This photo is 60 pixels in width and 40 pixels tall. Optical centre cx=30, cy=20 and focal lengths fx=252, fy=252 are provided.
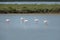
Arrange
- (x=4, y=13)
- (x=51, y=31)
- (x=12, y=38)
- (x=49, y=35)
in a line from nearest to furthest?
(x=12, y=38)
(x=49, y=35)
(x=51, y=31)
(x=4, y=13)

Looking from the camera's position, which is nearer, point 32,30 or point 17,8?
point 32,30

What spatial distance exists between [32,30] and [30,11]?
521cm

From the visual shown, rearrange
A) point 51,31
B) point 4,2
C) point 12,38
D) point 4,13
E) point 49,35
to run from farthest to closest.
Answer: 1. point 4,2
2. point 4,13
3. point 51,31
4. point 49,35
5. point 12,38

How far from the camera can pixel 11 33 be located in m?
6.99

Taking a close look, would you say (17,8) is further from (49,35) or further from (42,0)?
(49,35)

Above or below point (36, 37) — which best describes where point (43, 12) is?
below

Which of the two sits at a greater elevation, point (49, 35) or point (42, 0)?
point (49, 35)

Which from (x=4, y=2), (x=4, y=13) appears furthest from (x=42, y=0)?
(x=4, y=13)

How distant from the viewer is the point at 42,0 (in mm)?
15625

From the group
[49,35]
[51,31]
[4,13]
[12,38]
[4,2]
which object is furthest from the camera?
[4,2]

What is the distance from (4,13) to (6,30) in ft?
16.6

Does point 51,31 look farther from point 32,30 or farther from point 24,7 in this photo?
point 24,7

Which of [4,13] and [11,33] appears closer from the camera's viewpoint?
[11,33]

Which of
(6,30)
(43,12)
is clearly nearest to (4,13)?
(43,12)
